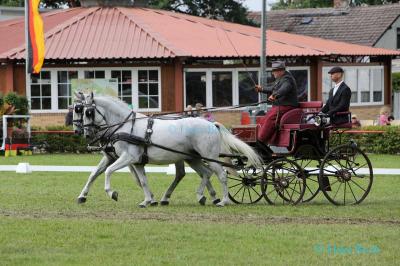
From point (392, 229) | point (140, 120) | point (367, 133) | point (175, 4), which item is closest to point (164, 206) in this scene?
point (140, 120)

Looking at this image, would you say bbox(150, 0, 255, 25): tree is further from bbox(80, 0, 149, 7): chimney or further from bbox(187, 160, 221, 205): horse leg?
bbox(187, 160, 221, 205): horse leg

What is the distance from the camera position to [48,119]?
124 ft

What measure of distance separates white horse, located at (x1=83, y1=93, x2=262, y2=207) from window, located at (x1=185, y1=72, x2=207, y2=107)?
22.8 metres

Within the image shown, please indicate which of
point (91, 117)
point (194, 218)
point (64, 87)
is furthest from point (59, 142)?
point (194, 218)

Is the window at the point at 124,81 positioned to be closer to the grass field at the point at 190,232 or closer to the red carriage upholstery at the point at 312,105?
the grass field at the point at 190,232

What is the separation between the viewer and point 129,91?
3784cm

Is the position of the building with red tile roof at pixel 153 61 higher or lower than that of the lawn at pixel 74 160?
higher

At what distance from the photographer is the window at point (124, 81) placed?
124 feet

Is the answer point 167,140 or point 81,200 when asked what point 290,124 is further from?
point 81,200

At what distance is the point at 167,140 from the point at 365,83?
29.0 metres

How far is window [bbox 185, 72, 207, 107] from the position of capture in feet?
125

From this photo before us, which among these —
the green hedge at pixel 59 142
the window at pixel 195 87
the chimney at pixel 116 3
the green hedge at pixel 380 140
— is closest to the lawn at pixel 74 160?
the green hedge at pixel 380 140

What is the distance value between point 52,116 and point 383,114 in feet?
42.3

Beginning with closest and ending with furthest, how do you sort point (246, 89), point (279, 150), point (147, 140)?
point (147, 140), point (279, 150), point (246, 89)
